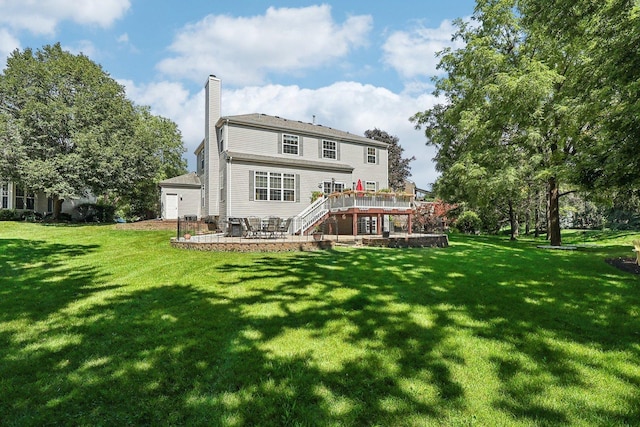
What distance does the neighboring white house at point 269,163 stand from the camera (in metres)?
19.6

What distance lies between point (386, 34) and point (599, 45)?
7.69m

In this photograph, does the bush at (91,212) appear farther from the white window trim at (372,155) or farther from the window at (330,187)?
the white window trim at (372,155)

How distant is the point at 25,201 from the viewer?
2928cm

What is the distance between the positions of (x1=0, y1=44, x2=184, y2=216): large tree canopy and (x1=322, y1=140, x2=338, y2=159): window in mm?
15742

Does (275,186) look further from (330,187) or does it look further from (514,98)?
(514,98)

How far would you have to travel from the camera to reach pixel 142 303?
228 inches

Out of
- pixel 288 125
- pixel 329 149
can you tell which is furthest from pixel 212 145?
pixel 329 149

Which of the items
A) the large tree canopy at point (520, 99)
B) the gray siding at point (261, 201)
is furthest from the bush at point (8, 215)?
the large tree canopy at point (520, 99)

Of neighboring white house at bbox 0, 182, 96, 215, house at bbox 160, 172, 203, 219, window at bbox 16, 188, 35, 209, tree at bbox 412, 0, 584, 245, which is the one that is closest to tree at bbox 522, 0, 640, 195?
tree at bbox 412, 0, 584, 245

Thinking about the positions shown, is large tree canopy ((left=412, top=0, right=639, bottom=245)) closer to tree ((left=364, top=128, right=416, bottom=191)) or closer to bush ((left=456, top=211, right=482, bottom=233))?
bush ((left=456, top=211, right=482, bottom=233))

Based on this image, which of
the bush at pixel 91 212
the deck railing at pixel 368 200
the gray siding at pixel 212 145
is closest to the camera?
the deck railing at pixel 368 200

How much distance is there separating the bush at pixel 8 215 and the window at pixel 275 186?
22.4 m

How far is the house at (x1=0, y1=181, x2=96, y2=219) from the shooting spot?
2798 cm

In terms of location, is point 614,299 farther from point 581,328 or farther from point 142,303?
point 142,303
